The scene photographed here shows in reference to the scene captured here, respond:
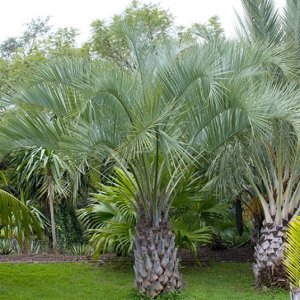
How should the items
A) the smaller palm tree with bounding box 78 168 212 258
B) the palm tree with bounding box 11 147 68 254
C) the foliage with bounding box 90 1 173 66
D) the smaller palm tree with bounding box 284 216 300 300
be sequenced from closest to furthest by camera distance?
1. the smaller palm tree with bounding box 284 216 300 300
2. the smaller palm tree with bounding box 78 168 212 258
3. the palm tree with bounding box 11 147 68 254
4. the foliage with bounding box 90 1 173 66

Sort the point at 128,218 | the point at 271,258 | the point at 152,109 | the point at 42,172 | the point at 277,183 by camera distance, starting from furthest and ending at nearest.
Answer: the point at 42,172
the point at 128,218
the point at 277,183
the point at 271,258
the point at 152,109

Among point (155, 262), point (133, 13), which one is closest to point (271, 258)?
point (155, 262)

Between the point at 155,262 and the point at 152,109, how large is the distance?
8.16ft

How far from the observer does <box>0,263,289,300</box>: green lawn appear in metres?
8.73

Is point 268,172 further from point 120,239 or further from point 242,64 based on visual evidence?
point 120,239

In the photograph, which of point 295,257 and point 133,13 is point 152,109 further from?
point 133,13

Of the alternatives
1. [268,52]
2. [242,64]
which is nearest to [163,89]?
[242,64]

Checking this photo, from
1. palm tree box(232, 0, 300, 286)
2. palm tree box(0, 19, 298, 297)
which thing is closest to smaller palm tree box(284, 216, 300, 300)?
palm tree box(0, 19, 298, 297)

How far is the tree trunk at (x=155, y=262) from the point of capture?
8.43 meters

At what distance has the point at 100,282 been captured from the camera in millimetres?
9805

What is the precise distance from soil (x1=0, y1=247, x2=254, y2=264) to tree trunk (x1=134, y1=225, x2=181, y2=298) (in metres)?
3.08

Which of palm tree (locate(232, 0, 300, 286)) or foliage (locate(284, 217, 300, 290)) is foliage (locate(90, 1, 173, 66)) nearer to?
palm tree (locate(232, 0, 300, 286))

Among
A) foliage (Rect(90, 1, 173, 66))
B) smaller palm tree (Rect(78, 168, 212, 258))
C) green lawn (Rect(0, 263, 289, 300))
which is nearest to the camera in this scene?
green lawn (Rect(0, 263, 289, 300))

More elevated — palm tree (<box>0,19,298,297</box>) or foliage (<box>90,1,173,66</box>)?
foliage (<box>90,1,173,66</box>)
